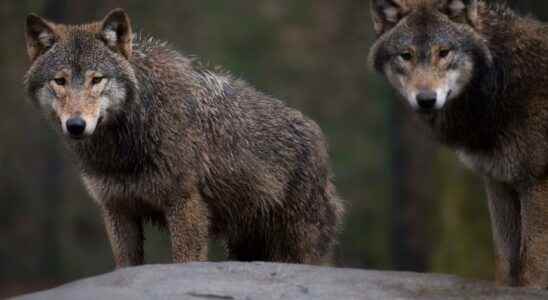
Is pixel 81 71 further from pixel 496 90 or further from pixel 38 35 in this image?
pixel 496 90

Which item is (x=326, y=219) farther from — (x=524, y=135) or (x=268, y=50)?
(x=268, y=50)

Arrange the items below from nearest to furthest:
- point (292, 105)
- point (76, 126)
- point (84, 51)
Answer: point (76, 126)
point (84, 51)
point (292, 105)

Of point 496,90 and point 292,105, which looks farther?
point 292,105

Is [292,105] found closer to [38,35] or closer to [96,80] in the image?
[38,35]

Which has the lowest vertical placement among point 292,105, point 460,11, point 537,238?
point 292,105

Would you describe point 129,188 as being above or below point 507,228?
above

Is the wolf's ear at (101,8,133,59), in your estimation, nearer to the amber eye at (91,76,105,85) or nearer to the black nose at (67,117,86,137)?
the amber eye at (91,76,105,85)

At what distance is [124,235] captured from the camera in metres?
9.87

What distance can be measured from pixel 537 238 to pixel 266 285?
7.49 feet

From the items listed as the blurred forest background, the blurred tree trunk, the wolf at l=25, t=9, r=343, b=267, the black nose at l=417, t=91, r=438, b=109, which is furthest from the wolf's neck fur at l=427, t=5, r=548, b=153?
the blurred tree trunk

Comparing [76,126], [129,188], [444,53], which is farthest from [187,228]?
[444,53]

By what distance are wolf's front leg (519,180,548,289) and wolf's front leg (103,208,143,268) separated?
3.30m

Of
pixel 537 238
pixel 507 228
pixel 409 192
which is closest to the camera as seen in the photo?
pixel 537 238

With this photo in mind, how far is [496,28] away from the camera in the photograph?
9250mm
